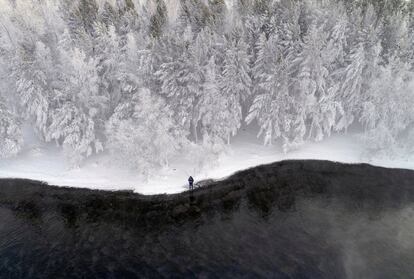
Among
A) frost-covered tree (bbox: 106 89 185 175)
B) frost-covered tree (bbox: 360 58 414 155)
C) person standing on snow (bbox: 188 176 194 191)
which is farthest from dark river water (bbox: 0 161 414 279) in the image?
frost-covered tree (bbox: 106 89 185 175)

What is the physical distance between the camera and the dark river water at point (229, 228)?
81.9ft

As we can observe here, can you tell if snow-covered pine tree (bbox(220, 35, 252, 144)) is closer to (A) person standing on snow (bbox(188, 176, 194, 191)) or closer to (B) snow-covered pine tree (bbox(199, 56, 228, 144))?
(B) snow-covered pine tree (bbox(199, 56, 228, 144))

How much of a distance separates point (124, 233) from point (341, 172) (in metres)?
A: 23.1

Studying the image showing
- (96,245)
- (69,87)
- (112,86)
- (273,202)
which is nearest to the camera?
(96,245)

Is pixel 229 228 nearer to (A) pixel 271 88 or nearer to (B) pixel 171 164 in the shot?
(B) pixel 171 164

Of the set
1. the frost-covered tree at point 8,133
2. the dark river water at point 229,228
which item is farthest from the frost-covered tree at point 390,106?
the frost-covered tree at point 8,133

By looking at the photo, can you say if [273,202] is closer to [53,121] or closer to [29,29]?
[53,121]

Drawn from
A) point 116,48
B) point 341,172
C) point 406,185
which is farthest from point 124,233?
point 406,185

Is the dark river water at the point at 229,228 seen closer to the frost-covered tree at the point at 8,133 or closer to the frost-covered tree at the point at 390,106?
the frost-covered tree at the point at 390,106

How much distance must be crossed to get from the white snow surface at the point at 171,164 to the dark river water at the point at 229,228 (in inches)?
51.4

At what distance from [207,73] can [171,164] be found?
442 inches

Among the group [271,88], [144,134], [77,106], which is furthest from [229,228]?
[77,106]

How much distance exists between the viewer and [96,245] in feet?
91.2

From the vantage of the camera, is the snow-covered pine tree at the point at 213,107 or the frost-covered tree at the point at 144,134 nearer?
the frost-covered tree at the point at 144,134
